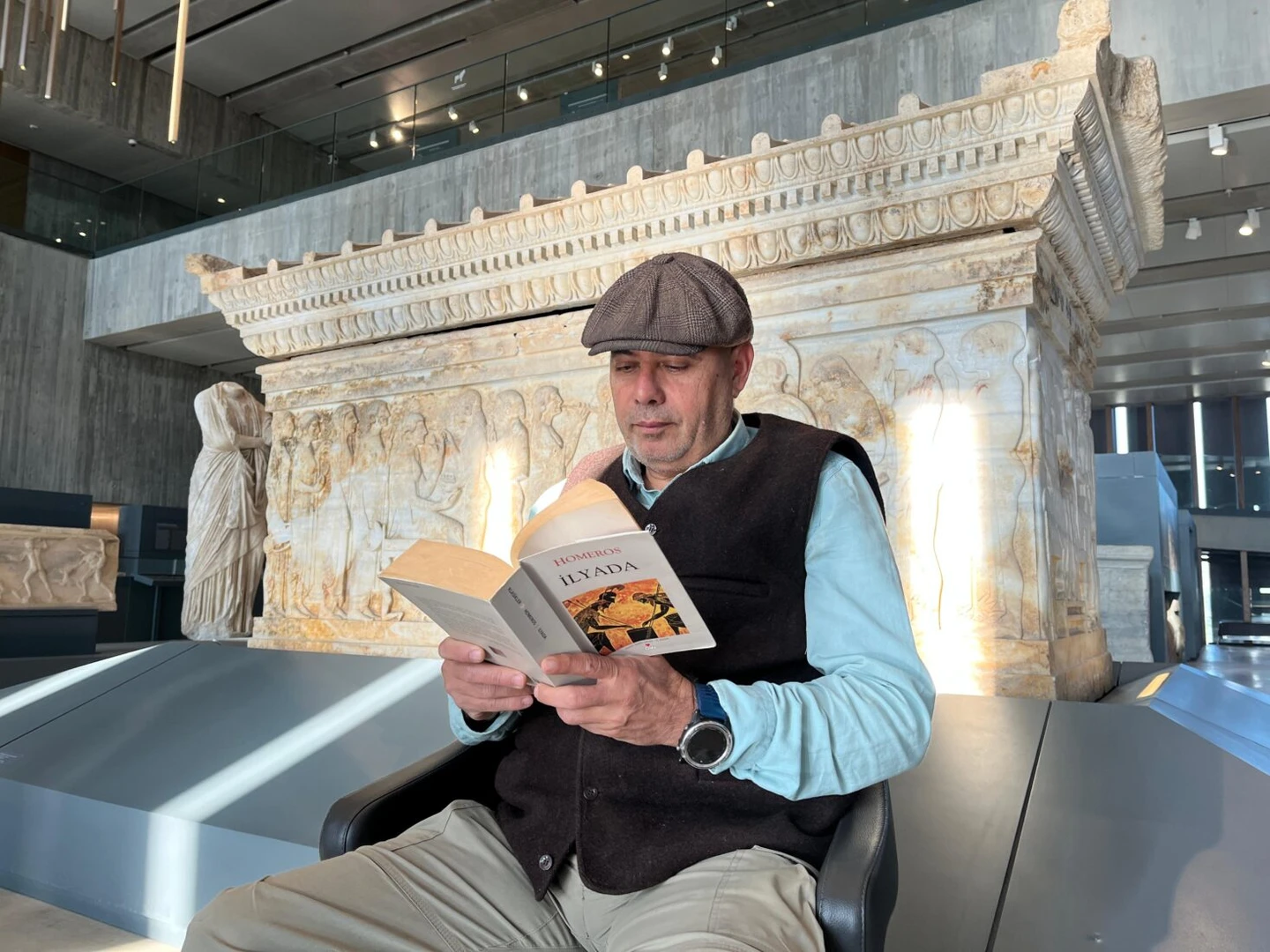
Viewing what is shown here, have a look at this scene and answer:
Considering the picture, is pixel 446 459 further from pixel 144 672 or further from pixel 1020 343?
pixel 1020 343

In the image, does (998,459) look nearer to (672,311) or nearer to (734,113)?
(672,311)

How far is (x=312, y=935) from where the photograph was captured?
4.50 feet

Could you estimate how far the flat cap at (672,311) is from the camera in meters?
1.59

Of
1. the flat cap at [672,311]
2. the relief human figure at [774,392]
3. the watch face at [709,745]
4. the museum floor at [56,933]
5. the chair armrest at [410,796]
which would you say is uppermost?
the relief human figure at [774,392]

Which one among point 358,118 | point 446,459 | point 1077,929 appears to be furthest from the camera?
point 358,118

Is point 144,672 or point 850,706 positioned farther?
point 144,672

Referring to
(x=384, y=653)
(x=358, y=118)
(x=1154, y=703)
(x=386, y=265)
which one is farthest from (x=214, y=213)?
(x=1154, y=703)

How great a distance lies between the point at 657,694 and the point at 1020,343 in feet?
8.22

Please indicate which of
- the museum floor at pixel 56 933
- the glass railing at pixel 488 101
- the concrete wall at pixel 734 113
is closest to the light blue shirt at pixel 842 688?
the museum floor at pixel 56 933

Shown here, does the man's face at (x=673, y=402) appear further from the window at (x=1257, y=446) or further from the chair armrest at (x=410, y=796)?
the window at (x=1257, y=446)

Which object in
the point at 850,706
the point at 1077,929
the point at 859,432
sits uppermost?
the point at 859,432

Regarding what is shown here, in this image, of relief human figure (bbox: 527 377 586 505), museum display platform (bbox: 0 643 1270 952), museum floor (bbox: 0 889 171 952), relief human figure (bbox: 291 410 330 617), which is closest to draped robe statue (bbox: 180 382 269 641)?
relief human figure (bbox: 291 410 330 617)

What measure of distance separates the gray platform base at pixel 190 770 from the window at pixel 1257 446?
21.1 m

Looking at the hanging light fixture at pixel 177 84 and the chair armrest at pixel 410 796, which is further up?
the hanging light fixture at pixel 177 84
